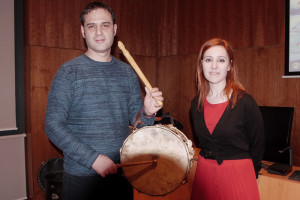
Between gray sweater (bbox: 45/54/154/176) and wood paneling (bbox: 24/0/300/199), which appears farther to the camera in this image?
wood paneling (bbox: 24/0/300/199)

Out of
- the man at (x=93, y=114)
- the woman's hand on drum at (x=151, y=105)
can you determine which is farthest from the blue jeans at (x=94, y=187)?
the woman's hand on drum at (x=151, y=105)

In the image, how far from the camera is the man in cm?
141

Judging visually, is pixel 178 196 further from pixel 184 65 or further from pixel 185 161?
pixel 184 65

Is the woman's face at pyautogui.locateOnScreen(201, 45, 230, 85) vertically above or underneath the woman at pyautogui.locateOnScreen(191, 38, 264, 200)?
above

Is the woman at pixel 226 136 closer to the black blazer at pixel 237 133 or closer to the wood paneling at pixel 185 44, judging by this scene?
the black blazer at pixel 237 133

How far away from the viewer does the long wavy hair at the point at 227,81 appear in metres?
1.77

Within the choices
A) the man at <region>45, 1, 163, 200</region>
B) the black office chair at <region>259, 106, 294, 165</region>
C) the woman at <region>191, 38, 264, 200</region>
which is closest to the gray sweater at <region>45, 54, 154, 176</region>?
the man at <region>45, 1, 163, 200</region>

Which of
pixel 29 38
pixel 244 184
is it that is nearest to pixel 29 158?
pixel 29 38

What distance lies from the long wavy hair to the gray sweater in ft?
1.76

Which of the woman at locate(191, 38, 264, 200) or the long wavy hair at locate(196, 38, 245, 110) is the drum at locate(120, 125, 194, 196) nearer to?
Answer: the woman at locate(191, 38, 264, 200)

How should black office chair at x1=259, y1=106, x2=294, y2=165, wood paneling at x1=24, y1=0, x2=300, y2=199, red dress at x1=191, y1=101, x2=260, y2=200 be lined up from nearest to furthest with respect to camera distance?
red dress at x1=191, y1=101, x2=260, y2=200
black office chair at x1=259, y1=106, x2=294, y2=165
wood paneling at x1=24, y1=0, x2=300, y2=199

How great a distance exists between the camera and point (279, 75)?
131 inches

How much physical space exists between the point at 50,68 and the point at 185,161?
8.04ft

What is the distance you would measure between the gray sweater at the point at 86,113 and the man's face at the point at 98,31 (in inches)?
3.7
